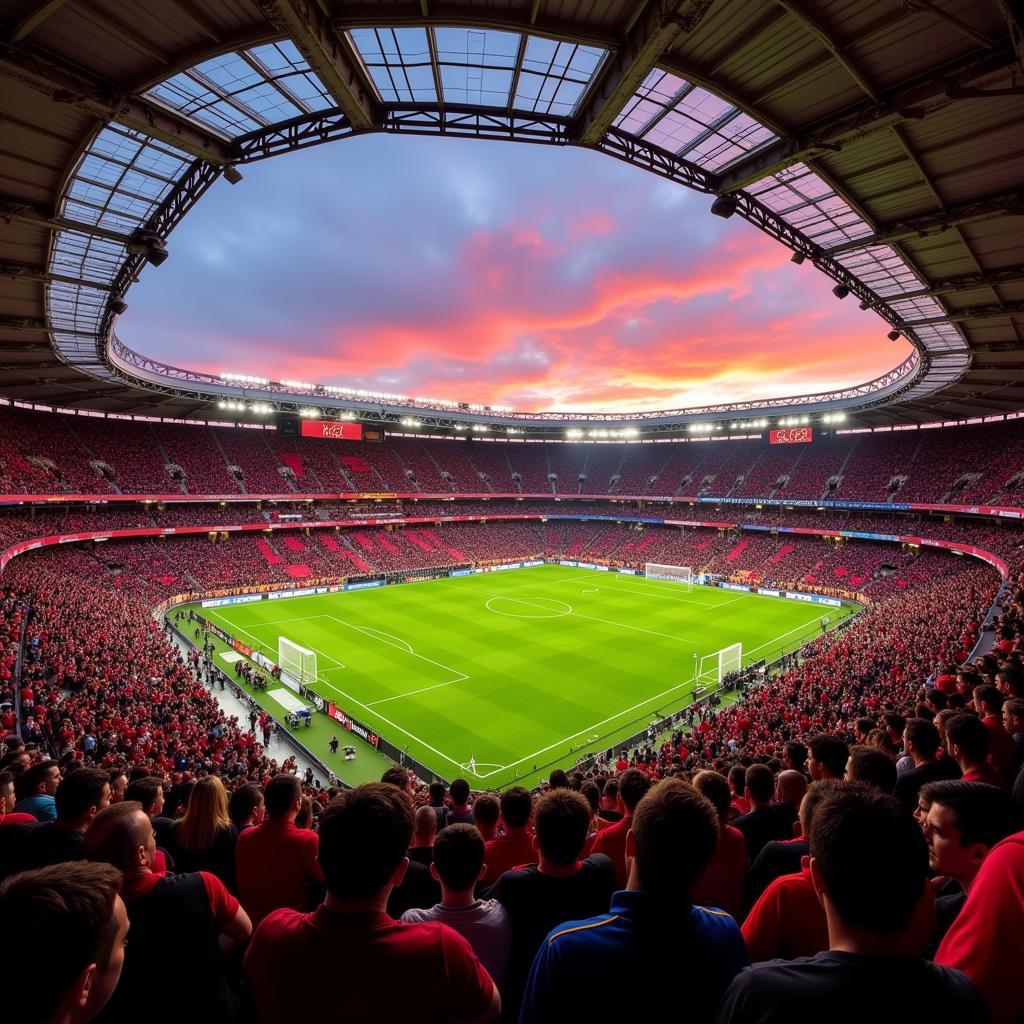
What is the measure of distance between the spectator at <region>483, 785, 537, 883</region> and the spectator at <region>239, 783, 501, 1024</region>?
10.0ft

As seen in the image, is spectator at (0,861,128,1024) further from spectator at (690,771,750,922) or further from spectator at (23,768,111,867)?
spectator at (690,771,750,922)

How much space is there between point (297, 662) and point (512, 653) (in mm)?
12356

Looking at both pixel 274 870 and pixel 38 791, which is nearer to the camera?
pixel 274 870

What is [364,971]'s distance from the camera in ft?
7.38

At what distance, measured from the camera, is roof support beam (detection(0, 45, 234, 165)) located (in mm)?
9883

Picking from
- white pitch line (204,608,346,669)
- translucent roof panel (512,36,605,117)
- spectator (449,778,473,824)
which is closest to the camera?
spectator (449,778,473,824)

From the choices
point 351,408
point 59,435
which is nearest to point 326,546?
point 351,408

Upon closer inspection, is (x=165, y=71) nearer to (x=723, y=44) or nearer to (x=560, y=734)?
(x=723, y=44)

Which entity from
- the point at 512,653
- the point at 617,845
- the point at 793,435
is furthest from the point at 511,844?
the point at 793,435

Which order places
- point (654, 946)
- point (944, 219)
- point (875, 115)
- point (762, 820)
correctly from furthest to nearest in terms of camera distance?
point (944, 219) < point (875, 115) < point (762, 820) < point (654, 946)

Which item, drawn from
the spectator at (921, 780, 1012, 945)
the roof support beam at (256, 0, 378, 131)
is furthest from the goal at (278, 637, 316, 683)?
the spectator at (921, 780, 1012, 945)

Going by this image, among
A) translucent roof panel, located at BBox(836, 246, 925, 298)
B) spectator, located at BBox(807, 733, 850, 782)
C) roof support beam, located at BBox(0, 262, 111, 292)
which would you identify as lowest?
spectator, located at BBox(807, 733, 850, 782)

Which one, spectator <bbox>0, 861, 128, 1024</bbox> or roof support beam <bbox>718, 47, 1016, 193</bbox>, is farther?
roof support beam <bbox>718, 47, 1016, 193</bbox>

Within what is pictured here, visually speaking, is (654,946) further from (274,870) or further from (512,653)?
(512,653)
